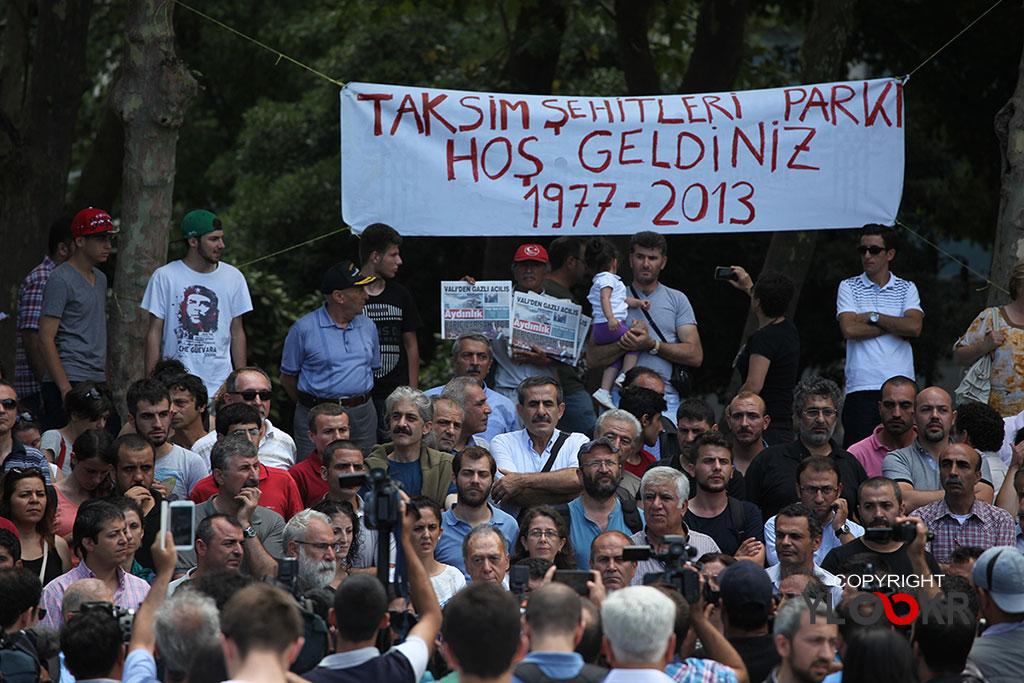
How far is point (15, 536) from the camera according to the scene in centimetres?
699

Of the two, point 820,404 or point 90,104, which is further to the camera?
point 90,104

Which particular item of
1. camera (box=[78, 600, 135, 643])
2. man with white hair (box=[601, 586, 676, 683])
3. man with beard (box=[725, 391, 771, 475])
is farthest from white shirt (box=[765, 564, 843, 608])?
camera (box=[78, 600, 135, 643])

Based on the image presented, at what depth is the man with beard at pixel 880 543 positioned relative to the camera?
283 inches

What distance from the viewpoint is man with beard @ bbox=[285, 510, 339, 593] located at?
7137 mm

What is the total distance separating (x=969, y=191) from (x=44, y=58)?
9298 millimetres

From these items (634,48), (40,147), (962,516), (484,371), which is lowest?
(962,516)

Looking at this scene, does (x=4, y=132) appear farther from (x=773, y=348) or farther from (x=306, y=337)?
(x=773, y=348)

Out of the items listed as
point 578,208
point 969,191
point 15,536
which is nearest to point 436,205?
point 578,208

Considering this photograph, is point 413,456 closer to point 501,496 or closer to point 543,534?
point 501,496

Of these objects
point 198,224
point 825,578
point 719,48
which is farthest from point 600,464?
point 719,48

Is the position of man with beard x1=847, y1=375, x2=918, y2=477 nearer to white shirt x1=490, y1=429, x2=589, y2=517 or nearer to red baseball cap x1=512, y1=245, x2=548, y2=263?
white shirt x1=490, y1=429, x2=589, y2=517

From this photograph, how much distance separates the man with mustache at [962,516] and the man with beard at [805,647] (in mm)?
2968

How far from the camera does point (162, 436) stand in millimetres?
8477

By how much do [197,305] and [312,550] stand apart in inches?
109
